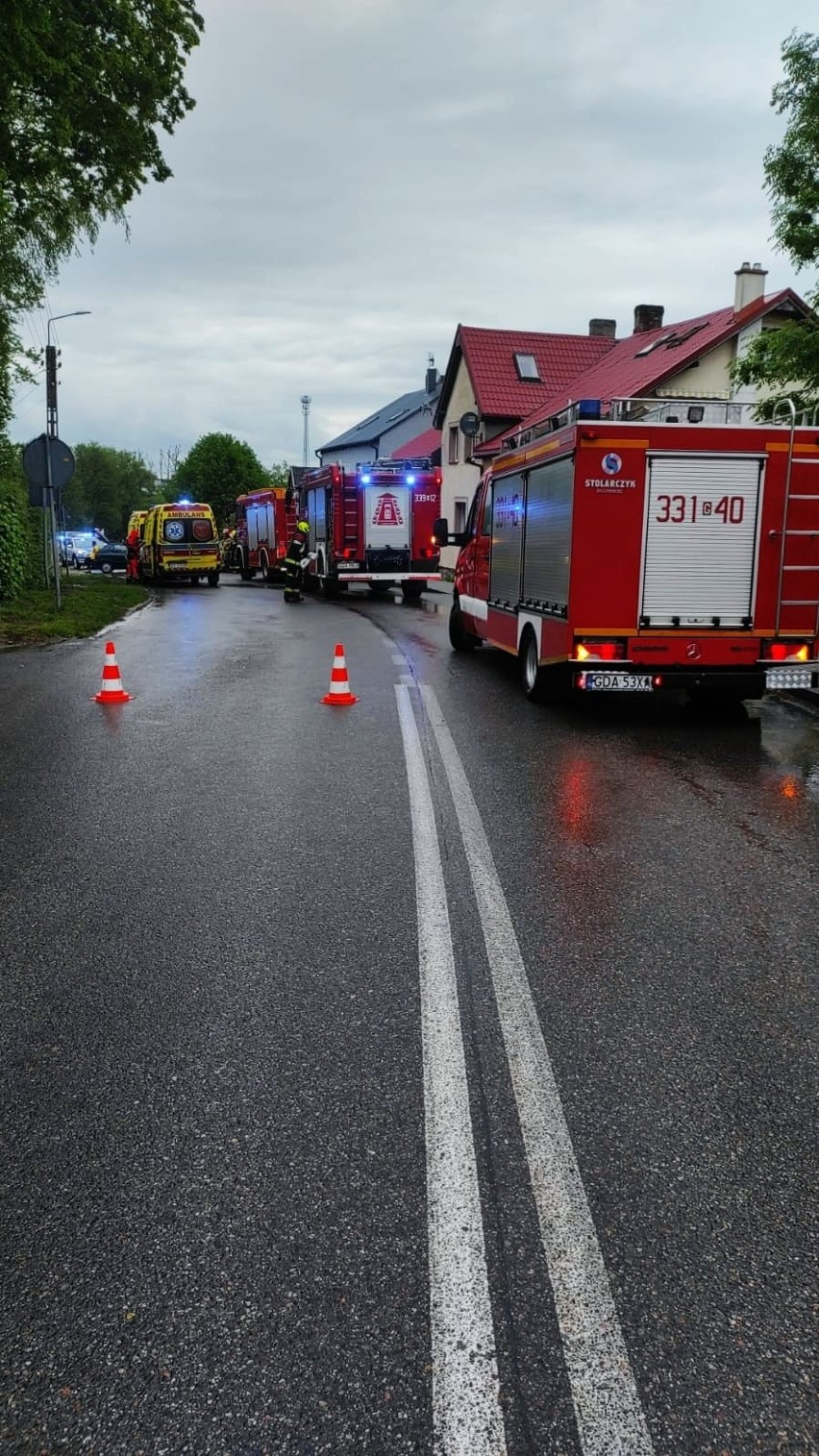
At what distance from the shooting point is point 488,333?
127ft

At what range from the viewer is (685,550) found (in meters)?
9.47

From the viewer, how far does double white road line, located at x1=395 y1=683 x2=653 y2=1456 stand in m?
2.05

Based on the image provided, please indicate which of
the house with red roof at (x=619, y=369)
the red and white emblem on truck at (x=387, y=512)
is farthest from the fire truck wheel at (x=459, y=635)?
the red and white emblem on truck at (x=387, y=512)

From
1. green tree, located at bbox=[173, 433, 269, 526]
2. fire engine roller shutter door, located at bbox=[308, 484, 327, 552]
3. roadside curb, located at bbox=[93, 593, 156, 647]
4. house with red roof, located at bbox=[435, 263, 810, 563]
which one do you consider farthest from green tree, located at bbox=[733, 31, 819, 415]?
green tree, located at bbox=[173, 433, 269, 526]

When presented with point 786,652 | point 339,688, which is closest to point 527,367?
point 339,688

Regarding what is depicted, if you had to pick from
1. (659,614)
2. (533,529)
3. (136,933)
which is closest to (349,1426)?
(136,933)

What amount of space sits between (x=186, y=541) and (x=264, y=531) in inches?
132

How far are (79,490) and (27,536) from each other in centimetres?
10669

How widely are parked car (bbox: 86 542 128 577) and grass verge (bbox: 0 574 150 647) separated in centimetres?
2302

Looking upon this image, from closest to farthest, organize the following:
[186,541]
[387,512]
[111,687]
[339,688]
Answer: [339,688]
[111,687]
[387,512]
[186,541]

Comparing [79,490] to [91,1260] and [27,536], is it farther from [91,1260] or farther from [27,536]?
[91,1260]

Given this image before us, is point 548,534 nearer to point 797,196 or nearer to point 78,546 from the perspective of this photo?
point 797,196

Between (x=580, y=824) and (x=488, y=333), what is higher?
(x=488, y=333)

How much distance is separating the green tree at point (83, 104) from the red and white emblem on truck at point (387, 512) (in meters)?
8.78
